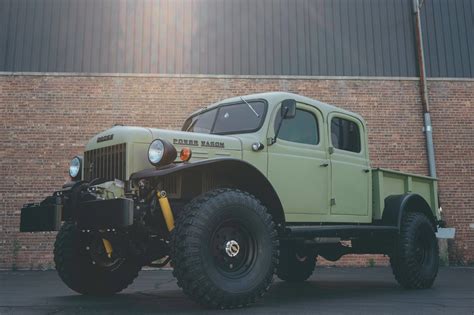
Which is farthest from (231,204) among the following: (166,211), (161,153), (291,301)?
(291,301)

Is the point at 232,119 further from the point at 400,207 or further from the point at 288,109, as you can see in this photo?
the point at 400,207

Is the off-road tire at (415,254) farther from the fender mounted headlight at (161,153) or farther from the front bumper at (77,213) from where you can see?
the front bumper at (77,213)

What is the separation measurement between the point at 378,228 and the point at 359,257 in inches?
226

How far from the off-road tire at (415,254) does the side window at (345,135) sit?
1239 mm

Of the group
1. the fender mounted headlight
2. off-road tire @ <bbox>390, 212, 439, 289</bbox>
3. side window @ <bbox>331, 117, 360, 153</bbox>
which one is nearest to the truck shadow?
off-road tire @ <bbox>390, 212, 439, 289</bbox>

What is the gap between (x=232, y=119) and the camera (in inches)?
224

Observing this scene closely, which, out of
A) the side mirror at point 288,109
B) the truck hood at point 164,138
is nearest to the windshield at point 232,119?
the side mirror at point 288,109

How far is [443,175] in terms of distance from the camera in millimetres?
11961

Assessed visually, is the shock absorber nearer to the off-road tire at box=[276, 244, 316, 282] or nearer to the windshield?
the windshield

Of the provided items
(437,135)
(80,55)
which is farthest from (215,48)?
(437,135)

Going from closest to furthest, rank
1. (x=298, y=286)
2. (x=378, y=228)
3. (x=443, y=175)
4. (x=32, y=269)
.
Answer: (x=378, y=228)
(x=298, y=286)
(x=32, y=269)
(x=443, y=175)

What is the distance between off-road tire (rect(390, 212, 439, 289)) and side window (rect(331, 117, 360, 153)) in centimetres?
124

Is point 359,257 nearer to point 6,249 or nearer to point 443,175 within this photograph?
point 443,175

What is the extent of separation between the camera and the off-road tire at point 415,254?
6.32 m
